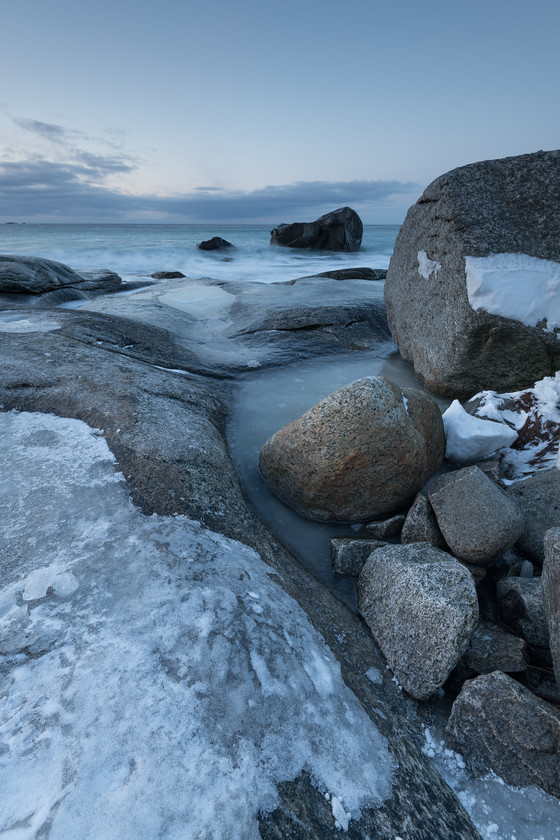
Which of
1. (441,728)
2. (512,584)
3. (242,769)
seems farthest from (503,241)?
(242,769)

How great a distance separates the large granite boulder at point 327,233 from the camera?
2239cm

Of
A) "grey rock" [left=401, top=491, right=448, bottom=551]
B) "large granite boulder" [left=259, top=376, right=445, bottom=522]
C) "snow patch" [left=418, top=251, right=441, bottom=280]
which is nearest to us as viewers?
"grey rock" [left=401, top=491, right=448, bottom=551]

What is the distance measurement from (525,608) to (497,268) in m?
2.34

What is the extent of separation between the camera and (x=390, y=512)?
268cm

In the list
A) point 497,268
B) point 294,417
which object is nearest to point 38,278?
point 294,417

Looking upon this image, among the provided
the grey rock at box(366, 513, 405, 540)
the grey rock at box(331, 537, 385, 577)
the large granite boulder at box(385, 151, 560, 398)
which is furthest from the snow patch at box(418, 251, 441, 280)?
the grey rock at box(331, 537, 385, 577)

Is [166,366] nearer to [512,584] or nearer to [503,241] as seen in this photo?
[503,241]

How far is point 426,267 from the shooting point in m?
3.98

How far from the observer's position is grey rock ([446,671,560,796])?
57.7 inches

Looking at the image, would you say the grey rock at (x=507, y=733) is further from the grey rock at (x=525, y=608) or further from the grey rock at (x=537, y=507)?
the grey rock at (x=537, y=507)

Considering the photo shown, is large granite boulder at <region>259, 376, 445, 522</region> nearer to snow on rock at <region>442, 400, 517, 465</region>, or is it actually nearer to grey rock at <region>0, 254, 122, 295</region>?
snow on rock at <region>442, 400, 517, 465</region>

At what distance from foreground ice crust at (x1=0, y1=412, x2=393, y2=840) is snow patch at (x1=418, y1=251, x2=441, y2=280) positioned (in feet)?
9.61

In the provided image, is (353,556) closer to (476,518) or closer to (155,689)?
(476,518)

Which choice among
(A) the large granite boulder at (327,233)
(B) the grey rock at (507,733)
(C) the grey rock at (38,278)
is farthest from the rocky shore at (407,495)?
(A) the large granite boulder at (327,233)
